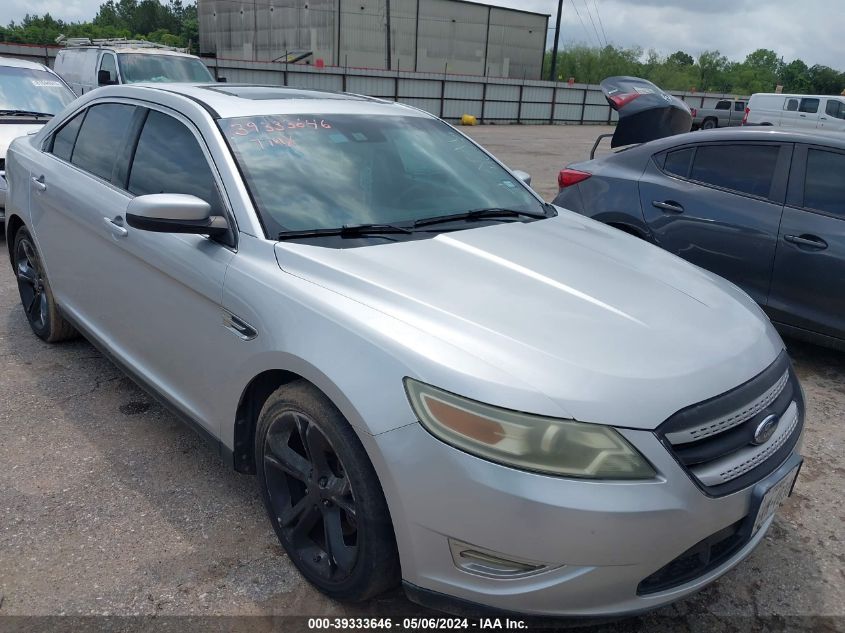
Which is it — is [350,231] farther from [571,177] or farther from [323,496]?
[571,177]

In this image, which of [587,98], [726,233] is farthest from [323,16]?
[726,233]

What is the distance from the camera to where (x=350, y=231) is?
8.71 ft

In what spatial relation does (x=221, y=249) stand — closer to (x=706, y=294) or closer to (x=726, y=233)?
(x=706, y=294)

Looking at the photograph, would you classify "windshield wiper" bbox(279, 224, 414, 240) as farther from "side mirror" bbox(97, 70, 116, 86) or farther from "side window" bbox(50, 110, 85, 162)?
"side mirror" bbox(97, 70, 116, 86)

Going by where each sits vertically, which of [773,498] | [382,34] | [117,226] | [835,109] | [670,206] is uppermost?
[382,34]

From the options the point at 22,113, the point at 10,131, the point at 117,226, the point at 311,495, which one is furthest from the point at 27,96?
the point at 311,495

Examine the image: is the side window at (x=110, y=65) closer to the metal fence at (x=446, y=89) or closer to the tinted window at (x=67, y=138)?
the tinted window at (x=67, y=138)

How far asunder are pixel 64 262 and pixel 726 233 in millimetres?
4082

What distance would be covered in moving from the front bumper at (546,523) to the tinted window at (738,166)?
332cm

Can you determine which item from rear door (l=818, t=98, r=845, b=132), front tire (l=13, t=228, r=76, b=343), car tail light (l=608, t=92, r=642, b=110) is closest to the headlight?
front tire (l=13, t=228, r=76, b=343)

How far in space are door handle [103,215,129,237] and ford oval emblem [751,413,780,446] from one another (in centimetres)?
263

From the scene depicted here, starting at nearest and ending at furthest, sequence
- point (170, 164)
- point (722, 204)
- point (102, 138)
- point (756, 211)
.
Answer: point (170, 164) → point (102, 138) → point (756, 211) → point (722, 204)

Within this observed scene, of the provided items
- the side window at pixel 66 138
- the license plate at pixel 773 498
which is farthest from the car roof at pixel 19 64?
the license plate at pixel 773 498

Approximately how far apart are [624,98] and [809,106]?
21659mm
